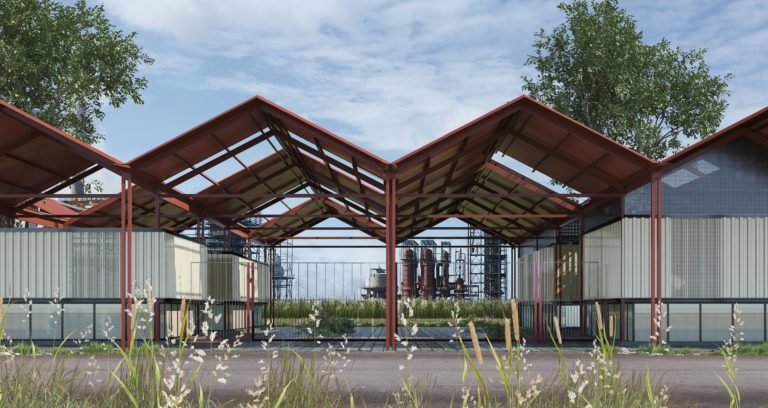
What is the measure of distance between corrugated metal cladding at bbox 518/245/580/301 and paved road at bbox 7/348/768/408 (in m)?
5.28

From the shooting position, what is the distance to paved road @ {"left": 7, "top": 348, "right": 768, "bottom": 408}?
34.3 ft

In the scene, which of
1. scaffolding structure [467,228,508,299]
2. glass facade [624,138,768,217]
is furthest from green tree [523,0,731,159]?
glass facade [624,138,768,217]

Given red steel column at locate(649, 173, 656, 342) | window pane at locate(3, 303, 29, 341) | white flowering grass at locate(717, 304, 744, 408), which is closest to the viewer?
white flowering grass at locate(717, 304, 744, 408)

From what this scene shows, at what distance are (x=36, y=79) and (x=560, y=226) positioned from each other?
1769cm

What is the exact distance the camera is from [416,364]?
15.2 m

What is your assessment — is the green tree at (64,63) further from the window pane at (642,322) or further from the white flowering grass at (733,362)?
the white flowering grass at (733,362)

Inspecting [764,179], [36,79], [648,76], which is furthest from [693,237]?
[36,79]

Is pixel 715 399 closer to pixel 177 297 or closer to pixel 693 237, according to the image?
pixel 693 237

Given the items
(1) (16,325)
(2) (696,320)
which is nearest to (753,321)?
(2) (696,320)

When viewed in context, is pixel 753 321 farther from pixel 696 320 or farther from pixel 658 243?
pixel 658 243

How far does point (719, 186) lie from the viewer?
2028cm

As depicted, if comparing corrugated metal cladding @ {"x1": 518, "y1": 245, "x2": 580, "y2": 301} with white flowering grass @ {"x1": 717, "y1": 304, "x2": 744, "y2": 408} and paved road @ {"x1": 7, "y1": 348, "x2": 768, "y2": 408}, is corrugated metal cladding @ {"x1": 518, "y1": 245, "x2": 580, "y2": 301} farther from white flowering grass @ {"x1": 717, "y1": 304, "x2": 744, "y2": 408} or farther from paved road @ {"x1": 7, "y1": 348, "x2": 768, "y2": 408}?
white flowering grass @ {"x1": 717, "y1": 304, "x2": 744, "y2": 408}

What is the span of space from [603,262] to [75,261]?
11267 millimetres

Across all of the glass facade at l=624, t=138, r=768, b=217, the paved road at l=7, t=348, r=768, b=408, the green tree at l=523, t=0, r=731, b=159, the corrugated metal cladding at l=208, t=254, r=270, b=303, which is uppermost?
the green tree at l=523, t=0, r=731, b=159
